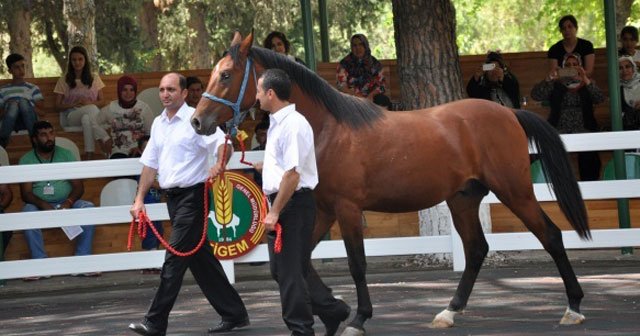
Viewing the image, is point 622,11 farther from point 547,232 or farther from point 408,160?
point 408,160

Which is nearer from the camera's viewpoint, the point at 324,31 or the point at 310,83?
the point at 310,83

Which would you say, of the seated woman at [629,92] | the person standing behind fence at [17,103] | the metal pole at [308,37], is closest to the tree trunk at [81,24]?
the person standing behind fence at [17,103]

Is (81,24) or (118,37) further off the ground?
(81,24)

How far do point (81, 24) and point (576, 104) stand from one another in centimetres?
1470

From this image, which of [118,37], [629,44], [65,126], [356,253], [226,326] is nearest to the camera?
[356,253]

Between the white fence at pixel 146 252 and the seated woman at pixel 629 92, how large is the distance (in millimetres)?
2339

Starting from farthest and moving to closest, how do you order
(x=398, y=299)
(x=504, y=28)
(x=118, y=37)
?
(x=504, y=28)
(x=118, y=37)
(x=398, y=299)

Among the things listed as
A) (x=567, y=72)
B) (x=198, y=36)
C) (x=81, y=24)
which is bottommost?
(x=567, y=72)

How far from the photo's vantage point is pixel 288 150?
8938mm

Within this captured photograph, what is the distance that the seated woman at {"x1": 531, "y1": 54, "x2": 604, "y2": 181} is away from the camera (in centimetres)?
1639

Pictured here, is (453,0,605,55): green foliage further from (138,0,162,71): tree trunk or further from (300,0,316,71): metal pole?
(300,0,316,71): metal pole

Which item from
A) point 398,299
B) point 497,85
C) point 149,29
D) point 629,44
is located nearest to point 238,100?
point 398,299

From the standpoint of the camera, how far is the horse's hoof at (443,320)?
1066 centimetres

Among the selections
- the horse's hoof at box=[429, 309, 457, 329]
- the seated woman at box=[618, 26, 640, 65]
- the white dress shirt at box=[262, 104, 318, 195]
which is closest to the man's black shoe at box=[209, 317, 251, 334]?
the horse's hoof at box=[429, 309, 457, 329]
